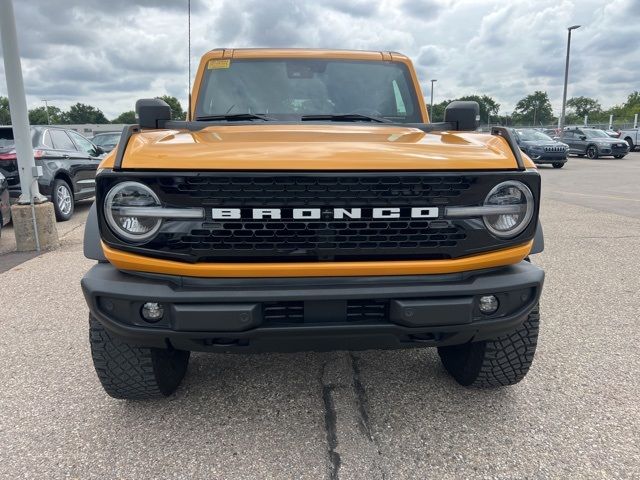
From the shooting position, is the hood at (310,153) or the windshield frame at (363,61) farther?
the windshield frame at (363,61)

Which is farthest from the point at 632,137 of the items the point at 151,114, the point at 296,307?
the point at 296,307

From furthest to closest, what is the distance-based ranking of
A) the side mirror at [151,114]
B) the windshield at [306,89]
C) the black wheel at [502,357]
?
the windshield at [306,89] < the side mirror at [151,114] < the black wheel at [502,357]

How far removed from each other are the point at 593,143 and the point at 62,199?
22878 mm

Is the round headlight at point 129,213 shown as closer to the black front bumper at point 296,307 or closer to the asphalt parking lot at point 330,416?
the black front bumper at point 296,307

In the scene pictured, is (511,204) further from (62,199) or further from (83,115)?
(83,115)

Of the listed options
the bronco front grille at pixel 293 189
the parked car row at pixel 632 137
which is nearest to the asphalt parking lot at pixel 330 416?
the bronco front grille at pixel 293 189

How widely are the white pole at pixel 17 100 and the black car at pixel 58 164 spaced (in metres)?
1.47

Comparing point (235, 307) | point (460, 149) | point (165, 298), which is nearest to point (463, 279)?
point (460, 149)

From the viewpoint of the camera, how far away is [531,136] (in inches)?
763

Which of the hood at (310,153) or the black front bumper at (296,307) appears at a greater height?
the hood at (310,153)

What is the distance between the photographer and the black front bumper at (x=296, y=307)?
6.29ft

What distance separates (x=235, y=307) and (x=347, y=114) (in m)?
1.82

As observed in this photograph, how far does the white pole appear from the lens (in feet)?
18.9

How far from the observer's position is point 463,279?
2.05 meters
